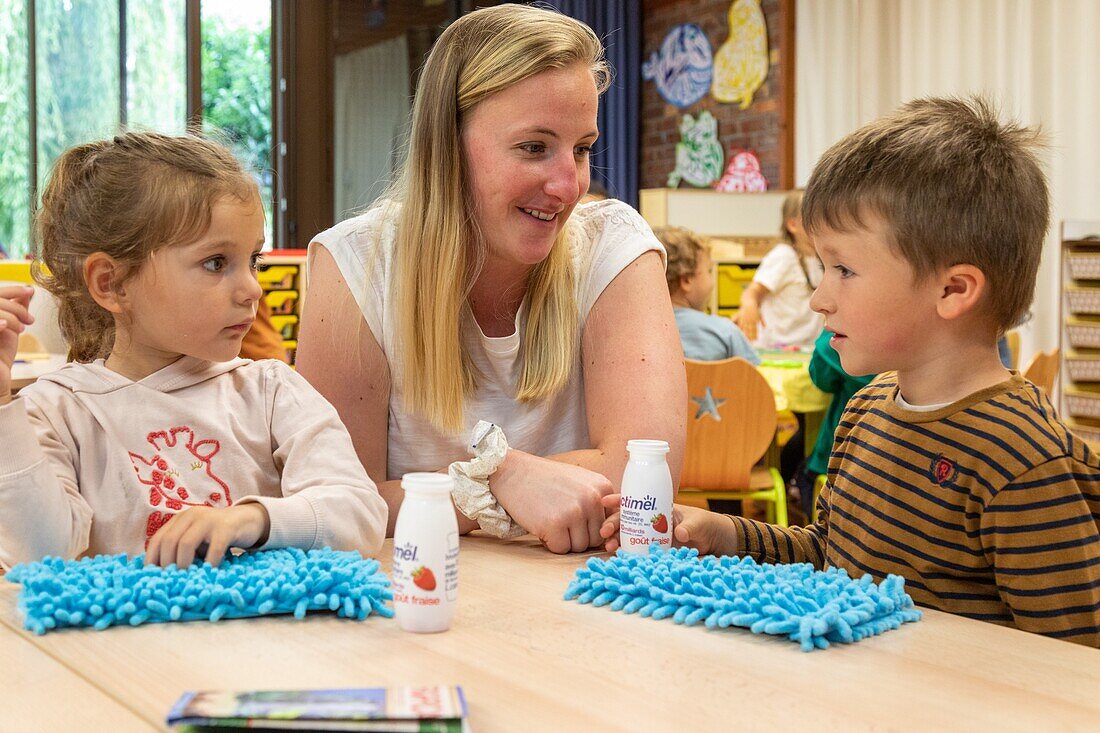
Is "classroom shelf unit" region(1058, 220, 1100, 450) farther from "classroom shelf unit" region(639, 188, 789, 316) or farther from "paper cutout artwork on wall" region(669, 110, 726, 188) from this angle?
"paper cutout artwork on wall" region(669, 110, 726, 188)

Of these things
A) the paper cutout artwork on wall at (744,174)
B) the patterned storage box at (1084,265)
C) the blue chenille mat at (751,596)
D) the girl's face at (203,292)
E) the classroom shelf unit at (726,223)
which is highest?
the paper cutout artwork on wall at (744,174)

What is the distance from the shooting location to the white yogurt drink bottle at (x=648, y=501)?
1167 millimetres

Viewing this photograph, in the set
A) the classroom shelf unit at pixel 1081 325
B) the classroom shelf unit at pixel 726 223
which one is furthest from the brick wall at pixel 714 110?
the classroom shelf unit at pixel 1081 325

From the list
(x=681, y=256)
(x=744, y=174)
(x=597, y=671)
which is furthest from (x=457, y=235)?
(x=744, y=174)

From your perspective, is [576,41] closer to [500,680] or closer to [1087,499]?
[1087,499]

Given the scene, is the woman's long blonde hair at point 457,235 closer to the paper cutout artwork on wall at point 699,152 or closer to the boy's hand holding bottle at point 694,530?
the boy's hand holding bottle at point 694,530

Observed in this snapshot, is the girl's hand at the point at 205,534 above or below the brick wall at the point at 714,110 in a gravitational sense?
below

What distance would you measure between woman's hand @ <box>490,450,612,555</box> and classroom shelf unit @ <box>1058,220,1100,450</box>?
4030 millimetres

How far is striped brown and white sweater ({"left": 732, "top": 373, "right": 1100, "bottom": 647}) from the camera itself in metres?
1.06

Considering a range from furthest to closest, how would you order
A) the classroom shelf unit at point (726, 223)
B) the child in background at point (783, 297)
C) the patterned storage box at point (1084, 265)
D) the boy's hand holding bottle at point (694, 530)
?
the classroom shelf unit at point (726, 223), the child in background at point (783, 297), the patterned storage box at point (1084, 265), the boy's hand holding bottle at point (694, 530)

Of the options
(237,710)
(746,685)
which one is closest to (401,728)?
(237,710)

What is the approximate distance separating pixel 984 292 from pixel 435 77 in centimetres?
81

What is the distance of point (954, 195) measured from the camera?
1.21 m

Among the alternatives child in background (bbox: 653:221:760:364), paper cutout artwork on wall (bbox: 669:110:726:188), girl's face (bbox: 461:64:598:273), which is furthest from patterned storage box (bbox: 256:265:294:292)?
paper cutout artwork on wall (bbox: 669:110:726:188)
